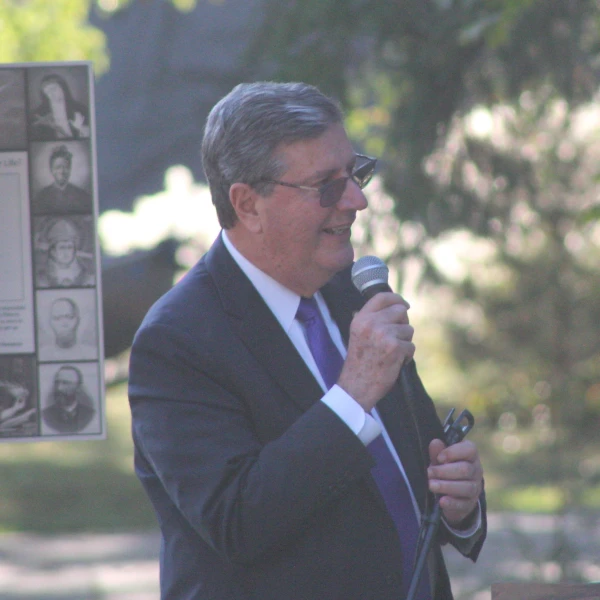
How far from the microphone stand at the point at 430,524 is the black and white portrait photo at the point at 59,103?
Result: 108 cm

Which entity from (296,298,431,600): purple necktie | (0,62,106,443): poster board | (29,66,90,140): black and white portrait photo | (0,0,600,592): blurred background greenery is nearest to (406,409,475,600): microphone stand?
(296,298,431,600): purple necktie

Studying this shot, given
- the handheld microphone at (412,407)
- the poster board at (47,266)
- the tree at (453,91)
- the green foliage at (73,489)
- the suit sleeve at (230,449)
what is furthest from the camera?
the green foliage at (73,489)

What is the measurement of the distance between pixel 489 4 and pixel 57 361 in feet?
8.26

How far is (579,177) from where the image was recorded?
9953mm

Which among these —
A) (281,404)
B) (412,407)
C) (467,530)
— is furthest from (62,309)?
(467,530)

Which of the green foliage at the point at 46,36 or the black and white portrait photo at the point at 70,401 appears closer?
the black and white portrait photo at the point at 70,401

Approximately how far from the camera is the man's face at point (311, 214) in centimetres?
235

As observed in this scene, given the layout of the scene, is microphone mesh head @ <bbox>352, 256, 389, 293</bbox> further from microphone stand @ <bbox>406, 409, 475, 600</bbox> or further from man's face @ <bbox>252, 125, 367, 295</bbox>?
microphone stand @ <bbox>406, 409, 475, 600</bbox>

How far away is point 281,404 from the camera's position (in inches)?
90.6

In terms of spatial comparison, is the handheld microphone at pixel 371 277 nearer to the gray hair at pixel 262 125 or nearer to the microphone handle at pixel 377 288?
the microphone handle at pixel 377 288

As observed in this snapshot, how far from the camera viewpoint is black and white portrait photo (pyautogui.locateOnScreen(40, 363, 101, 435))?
2494 mm

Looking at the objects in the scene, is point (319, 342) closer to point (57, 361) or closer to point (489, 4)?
point (57, 361)

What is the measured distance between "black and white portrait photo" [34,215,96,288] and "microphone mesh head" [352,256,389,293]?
61 cm

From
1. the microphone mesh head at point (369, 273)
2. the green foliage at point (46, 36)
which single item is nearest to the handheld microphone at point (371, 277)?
the microphone mesh head at point (369, 273)
